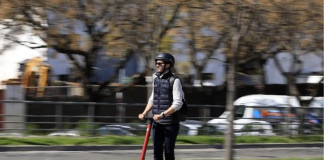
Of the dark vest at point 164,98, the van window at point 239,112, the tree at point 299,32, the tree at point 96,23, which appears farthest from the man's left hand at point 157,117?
the van window at point 239,112

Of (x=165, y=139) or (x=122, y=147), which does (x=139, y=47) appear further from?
(x=165, y=139)

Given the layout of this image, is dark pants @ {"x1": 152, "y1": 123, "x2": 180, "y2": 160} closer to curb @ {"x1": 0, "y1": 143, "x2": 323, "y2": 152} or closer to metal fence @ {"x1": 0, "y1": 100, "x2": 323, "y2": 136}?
curb @ {"x1": 0, "y1": 143, "x2": 323, "y2": 152}

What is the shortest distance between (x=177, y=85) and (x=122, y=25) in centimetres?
1072

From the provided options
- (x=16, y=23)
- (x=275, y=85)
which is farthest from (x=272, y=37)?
(x=275, y=85)

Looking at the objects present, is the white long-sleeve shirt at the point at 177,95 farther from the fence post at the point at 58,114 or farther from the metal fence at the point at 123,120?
the fence post at the point at 58,114

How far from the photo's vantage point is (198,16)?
17.4 meters

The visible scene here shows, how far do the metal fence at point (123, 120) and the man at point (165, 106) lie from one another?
30.5ft

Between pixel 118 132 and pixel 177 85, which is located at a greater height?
pixel 177 85

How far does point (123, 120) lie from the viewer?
18.5 m

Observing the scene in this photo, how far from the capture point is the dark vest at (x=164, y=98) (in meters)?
7.36

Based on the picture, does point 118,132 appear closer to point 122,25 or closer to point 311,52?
point 122,25

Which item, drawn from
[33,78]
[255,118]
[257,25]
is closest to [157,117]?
[257,25]

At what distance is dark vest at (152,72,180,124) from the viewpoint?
736 centimetres

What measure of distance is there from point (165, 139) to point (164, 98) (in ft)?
1.69
